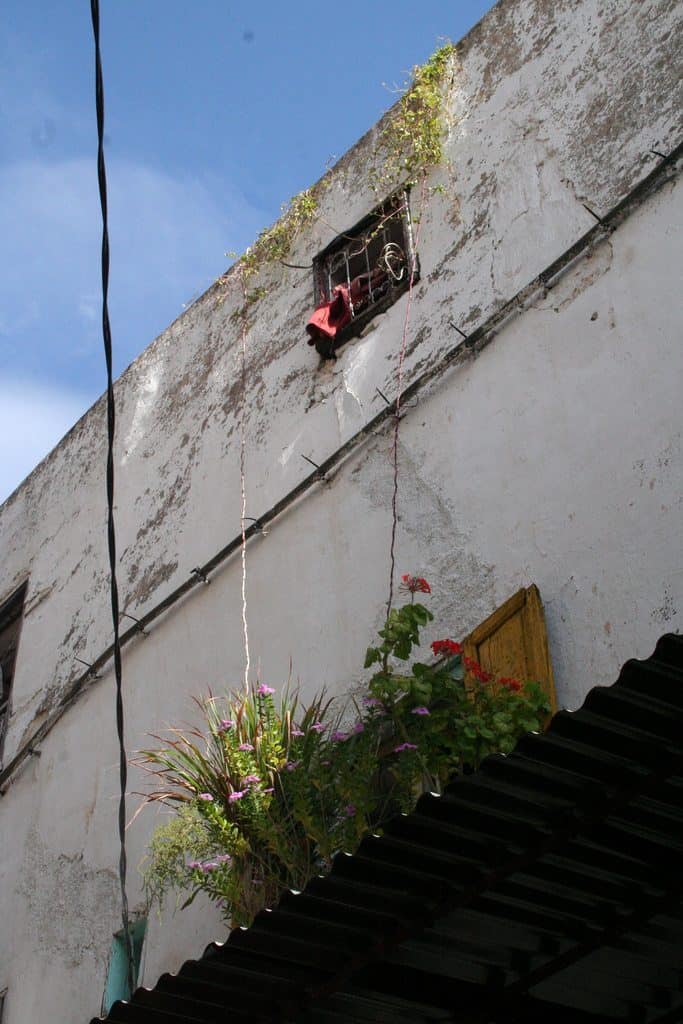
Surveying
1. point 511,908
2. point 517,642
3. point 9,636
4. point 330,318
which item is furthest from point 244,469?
point 511,908

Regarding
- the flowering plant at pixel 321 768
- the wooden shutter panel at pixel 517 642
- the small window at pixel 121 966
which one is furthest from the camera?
the small window at pixel 121 966

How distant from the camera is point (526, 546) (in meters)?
6.00

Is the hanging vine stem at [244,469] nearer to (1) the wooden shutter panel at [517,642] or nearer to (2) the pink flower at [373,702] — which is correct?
(2) the pink flower at [373,702]

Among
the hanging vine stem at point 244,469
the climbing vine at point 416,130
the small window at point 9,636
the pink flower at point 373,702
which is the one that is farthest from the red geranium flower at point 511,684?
the small window at point 9,636

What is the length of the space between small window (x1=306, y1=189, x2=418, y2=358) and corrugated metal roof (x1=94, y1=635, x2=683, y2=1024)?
4.61m

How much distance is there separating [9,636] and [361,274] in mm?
3756

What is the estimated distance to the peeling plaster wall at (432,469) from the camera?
5.89 m

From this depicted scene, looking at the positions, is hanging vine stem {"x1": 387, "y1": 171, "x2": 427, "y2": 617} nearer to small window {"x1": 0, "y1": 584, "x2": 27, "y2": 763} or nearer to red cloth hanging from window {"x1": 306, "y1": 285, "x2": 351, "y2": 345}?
red cloth hanging from window {"x1": 306, "y1": 285, "x2": 351, "y2": 345}

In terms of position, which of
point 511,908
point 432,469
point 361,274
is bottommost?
point 511,908

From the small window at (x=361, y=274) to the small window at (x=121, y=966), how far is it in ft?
10.9

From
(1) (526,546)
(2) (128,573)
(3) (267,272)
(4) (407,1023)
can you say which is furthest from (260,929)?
(3) (267,272)

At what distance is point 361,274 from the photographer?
327 inches

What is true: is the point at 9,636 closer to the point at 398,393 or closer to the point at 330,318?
the point at 330,318

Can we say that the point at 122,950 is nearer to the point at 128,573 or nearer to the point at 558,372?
the point at 128,573
